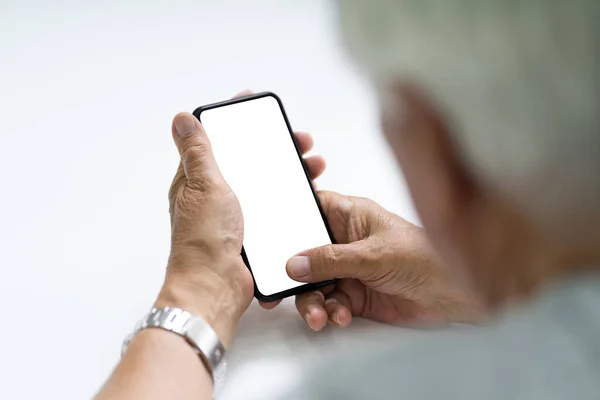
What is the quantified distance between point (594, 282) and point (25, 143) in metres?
0.92

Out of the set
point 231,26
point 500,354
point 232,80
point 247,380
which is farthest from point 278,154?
point 231,26

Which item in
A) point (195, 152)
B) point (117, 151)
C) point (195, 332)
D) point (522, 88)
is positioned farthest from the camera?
point (117, 151)

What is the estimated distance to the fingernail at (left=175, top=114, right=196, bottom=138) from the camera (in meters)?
0.76

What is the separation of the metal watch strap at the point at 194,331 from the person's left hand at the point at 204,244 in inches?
0.8

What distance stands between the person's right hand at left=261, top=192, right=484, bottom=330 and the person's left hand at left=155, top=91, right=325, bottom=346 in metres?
0.06

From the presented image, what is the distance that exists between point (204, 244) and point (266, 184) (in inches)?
5.3

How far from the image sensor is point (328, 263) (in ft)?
2.34

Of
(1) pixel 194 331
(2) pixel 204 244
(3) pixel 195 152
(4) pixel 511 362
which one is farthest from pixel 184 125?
(4) pixel 511 362

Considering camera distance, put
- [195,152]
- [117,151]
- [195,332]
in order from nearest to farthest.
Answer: [195,332] < [195,152] < [117,151]

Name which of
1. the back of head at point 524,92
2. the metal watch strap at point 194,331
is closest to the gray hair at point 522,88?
the back of head at point 524,92

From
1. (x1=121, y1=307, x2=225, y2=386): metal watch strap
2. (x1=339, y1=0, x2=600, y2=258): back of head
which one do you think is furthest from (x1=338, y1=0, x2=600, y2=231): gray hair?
(x1=121, y1=307, x2=225, y2=386): metal watch strap

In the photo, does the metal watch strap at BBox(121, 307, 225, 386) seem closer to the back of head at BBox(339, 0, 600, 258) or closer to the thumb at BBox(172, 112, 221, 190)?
the thumb at BBox(172, 112, 221, 190)

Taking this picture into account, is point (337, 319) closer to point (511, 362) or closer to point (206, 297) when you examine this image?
point (206, 297)

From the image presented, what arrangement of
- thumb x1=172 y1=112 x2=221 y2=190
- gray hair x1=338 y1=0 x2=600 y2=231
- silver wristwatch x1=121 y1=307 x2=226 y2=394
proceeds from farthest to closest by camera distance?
thumb x1=172 y1=112 x2=221 y2=190
silver wristwatch x1=121 y1=307 x2=226 y2=394
gray hair x1=338 y1=0 x2=600 y2=231
